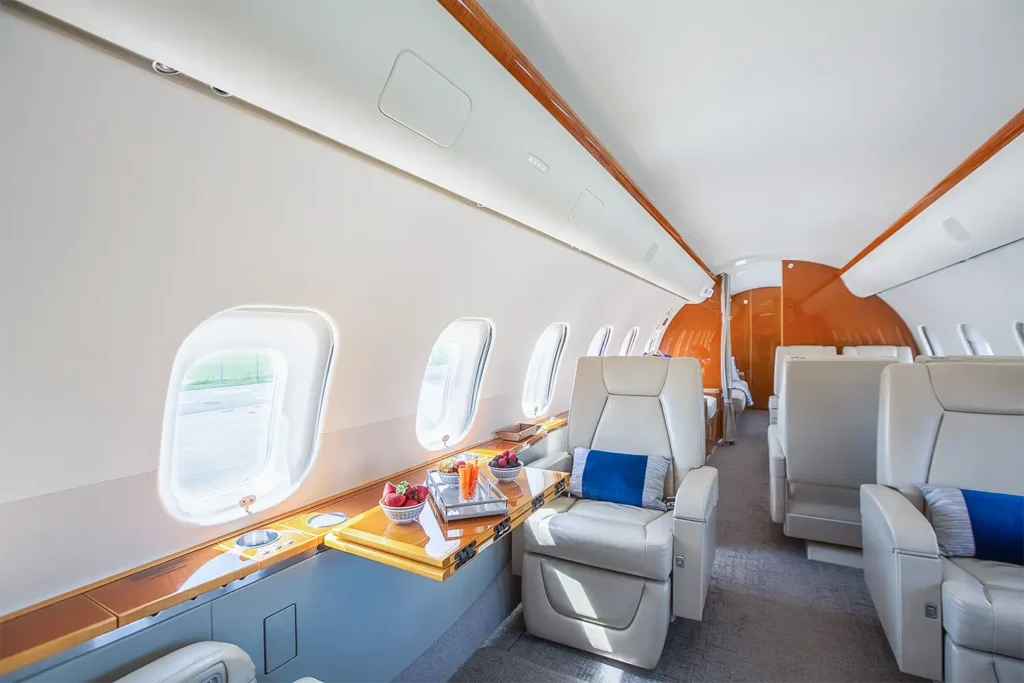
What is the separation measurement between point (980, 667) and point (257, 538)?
2.67 m

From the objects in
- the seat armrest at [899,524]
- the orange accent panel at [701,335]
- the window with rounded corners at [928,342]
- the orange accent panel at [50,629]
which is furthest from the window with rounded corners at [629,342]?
the orange accent panel at [50,629]

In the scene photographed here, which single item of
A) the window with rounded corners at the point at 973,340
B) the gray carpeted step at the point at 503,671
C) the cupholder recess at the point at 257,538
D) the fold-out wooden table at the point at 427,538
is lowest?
the gray carpeted step at the point at 503,671

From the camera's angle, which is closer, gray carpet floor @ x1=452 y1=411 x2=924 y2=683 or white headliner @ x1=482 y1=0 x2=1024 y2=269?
white headliner @ x1=482 y1=0 x2=1024 y2=269

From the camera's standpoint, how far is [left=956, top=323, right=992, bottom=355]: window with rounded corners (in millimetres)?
5510

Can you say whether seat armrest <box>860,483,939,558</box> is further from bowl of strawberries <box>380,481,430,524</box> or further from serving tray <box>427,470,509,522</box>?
bowl of strawberries <box>380,481,430,524</box>

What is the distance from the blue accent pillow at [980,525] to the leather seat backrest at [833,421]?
3.19 feet

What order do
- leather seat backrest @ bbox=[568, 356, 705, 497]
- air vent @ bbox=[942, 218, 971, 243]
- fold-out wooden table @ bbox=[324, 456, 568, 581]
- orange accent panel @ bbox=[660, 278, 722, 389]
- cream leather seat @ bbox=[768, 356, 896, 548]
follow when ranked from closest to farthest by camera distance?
fold-out wooden table @ bbox=[324, 456, 568, 581]
leather seat backrest @ bbox=[568, 356, 705, 497]
air vent @ bbox=[942, 218, 971, 243]
cream leather seat @ bbox=[768, 356, 896, 548]
orange accent panel @ bbox=[660, 278, 722, 389]

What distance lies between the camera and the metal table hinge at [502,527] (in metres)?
1.75

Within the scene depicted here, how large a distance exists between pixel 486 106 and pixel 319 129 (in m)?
0.52

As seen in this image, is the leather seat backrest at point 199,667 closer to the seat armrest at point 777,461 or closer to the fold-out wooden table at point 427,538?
the fold-out wooden table at point 427,538

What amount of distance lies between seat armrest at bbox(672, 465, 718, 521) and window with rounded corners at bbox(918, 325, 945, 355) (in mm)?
5955

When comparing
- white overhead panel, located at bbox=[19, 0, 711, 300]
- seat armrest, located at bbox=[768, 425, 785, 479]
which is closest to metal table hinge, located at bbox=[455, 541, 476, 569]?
white overhead panel, located at bbox=[19, 0, 711, 300]

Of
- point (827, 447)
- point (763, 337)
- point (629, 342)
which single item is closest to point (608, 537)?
point (827, 447)

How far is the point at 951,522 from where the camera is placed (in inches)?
86.0
